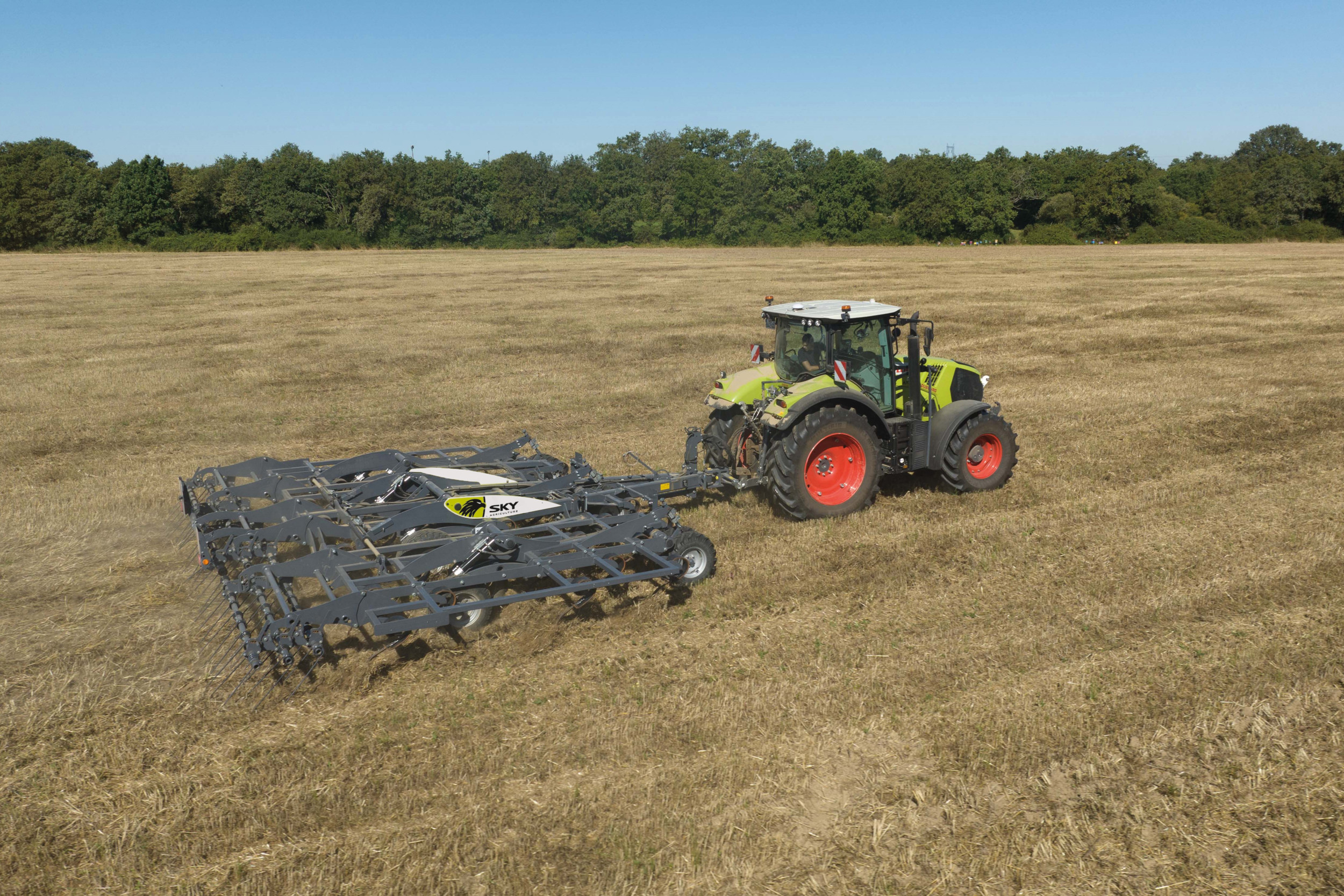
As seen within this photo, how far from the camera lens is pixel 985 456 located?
31.9 feet

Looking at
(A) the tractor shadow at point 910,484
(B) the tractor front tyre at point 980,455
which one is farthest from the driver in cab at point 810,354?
(B) the tractor front tyre at point 980,455

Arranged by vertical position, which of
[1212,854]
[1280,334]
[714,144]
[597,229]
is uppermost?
[714,144]

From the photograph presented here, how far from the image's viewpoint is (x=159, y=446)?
12945mm

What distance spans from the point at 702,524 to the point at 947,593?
2.51 m

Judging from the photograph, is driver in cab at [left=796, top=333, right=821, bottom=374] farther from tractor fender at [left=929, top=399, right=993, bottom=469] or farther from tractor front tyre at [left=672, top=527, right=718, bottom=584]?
tractor front tyre at [left=672, top=527, right=718, bottom=584]

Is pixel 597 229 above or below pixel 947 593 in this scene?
above

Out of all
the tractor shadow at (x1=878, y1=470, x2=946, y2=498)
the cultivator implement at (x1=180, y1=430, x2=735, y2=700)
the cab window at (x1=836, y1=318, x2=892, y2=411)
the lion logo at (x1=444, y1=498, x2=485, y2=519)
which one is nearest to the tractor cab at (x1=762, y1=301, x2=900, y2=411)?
the cab window at (x1=836, y1=318, x2=892, y2=411)

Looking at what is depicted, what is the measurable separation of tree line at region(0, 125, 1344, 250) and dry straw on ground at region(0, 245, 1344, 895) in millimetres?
56918

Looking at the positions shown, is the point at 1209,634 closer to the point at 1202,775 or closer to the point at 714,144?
the point at 1202,775

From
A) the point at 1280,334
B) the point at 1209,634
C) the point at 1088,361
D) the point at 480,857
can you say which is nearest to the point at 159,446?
the point at 480,857

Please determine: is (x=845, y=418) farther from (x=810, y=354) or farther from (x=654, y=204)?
(x=654, y=204)

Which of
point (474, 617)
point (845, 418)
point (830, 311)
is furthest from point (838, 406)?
point (474, 617)

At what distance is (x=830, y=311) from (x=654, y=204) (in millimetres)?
74297

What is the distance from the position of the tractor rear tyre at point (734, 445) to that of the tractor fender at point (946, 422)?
1.73 m
